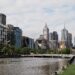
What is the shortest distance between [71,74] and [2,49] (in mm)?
162484

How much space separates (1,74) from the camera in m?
46.7

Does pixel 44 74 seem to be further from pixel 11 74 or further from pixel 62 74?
pixel 62 74

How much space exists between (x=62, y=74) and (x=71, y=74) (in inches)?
54.7

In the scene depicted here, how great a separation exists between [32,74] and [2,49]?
153355 mm

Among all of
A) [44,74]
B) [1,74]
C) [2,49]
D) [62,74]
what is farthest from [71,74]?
[2,49]

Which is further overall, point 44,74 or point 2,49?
point 2,49

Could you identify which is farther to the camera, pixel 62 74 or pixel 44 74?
pixel 44 74

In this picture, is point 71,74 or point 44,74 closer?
point 71,74

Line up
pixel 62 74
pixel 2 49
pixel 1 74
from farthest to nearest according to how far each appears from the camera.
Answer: pixel 2 49, pixel 1 74, pixel 62 74

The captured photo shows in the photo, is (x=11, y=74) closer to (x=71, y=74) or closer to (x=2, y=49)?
(x=71, y=74)

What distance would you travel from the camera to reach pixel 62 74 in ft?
128

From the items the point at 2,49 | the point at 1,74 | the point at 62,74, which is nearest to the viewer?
the point at 62,74

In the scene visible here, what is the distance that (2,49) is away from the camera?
654 feet

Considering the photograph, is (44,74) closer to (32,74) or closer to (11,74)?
(32,74)
